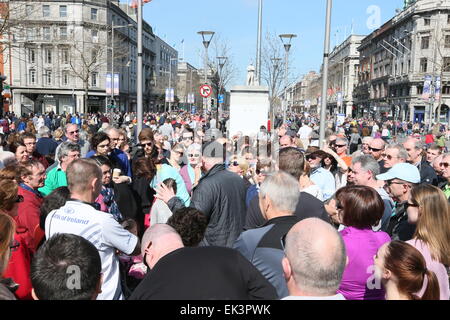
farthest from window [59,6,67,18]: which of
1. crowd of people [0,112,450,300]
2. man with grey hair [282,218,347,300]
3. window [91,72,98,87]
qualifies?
man with grey hair [282,218,347,300]

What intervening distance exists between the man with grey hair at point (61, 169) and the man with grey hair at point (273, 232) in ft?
11.1

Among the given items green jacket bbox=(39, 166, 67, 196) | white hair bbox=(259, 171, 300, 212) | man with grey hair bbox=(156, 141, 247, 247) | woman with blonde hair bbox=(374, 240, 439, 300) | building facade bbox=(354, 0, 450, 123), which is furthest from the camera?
building facade bbox=(354, 0, 450, 123)

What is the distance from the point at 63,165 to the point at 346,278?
426 centimetres

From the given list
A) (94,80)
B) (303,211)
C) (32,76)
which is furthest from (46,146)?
(32,76)

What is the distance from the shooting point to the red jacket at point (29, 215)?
3.82 meters

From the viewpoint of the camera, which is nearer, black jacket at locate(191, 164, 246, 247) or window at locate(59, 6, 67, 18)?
black jacket at locate(191, 164, 246, 247)

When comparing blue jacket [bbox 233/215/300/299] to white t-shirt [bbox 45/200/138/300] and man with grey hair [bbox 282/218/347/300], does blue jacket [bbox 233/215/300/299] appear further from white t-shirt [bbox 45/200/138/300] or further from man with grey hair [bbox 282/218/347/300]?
white t-shirt [bbox 45/200/138/300]

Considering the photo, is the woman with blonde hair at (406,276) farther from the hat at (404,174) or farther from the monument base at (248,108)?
the monument base at (248,108)

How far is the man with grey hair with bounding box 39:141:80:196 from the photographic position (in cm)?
556

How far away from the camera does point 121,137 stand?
7.55 m

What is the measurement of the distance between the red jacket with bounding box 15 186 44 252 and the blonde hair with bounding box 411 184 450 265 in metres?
3.43

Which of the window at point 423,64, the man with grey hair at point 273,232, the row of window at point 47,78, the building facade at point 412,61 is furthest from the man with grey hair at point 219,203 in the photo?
the window at point 423,64
